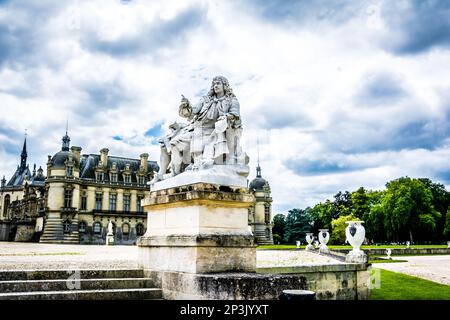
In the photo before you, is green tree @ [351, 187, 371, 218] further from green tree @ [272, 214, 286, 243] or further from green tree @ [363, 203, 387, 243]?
green tree @ [272, 214, 286, 243]

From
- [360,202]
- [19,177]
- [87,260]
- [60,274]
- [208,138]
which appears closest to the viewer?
[60,274]

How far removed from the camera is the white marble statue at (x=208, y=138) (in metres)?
7.30

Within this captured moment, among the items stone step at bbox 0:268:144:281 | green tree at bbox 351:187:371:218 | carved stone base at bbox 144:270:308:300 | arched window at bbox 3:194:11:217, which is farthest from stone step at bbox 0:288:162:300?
arched window at bbox 3:194:11:217

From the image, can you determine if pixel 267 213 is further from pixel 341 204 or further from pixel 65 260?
pixel 65 260

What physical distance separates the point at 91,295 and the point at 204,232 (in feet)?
6.14

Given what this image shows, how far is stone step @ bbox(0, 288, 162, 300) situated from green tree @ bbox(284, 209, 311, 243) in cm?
6147

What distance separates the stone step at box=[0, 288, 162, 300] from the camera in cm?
600

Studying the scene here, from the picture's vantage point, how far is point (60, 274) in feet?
22.9

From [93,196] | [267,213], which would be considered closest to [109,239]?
[93,196]

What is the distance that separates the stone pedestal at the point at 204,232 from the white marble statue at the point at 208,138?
51cm

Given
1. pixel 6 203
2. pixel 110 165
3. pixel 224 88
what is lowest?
pixel 224 88

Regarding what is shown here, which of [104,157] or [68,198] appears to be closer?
[68,198]

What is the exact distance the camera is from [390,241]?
70.9 metres
